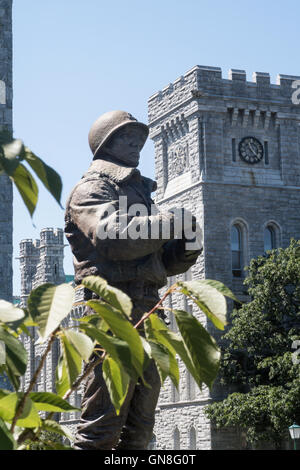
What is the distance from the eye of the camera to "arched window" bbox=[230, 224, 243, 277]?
37781 mm

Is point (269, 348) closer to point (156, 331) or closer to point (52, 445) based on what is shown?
point (156, 331)

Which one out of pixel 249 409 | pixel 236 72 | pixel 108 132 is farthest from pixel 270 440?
pixel 108 132

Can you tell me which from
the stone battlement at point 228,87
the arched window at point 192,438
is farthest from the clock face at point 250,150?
the arched window at point 192,438

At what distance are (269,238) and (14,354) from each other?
1469 inches

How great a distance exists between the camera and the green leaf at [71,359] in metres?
2.28

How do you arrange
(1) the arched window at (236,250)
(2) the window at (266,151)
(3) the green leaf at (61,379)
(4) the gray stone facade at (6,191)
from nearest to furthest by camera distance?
(3) the green leaf at (61,379) → (4) the gray stone facade at (6,191) → (1) the arched window at (236,250) → (2) the window at (266,151)

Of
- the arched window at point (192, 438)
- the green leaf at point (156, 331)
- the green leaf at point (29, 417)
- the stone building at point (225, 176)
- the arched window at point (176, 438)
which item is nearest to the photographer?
the green leaf at point (29, 417)

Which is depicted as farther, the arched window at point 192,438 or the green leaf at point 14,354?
the arched window at point 192,438

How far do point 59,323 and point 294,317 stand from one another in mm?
30234

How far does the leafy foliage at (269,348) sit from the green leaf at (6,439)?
2775 cm

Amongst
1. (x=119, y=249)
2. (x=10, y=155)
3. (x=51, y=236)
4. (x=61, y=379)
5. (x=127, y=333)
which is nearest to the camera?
(x=10, y=155)

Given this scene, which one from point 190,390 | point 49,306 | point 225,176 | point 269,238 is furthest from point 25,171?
point 269,238

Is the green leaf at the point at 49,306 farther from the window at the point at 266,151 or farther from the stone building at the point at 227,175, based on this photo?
the window at the point at 266,151

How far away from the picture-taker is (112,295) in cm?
228
